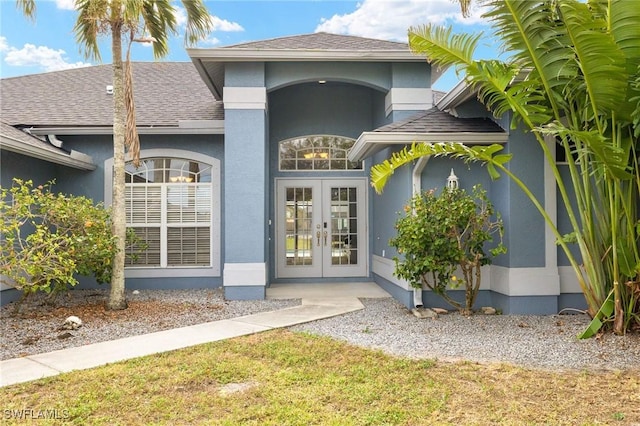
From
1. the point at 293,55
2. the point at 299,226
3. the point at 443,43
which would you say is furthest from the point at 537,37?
the point at 299,226

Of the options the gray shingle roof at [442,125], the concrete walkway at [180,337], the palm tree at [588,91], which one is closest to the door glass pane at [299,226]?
the concrete walkway at [180,337]

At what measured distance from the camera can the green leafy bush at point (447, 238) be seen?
7008 mm

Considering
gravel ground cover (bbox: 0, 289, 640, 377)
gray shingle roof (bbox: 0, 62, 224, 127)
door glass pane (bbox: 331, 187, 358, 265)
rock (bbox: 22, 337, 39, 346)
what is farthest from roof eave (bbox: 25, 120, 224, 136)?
rock (bbox: 22, 337, 39, 346)

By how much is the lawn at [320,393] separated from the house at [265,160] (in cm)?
324

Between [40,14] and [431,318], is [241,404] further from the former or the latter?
[40,14]

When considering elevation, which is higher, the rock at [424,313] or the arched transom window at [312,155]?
the arched transom window at [312,155]

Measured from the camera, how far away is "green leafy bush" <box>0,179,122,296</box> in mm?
6656

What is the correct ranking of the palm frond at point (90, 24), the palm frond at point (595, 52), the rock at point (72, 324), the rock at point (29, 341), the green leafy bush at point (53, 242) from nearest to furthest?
the palm frond at point (595, 52) < the rock at point (29, 341) < the rock at point (72, 324) < the green leafy bush at point (53, 242) < the palm frond at point (90, 24)

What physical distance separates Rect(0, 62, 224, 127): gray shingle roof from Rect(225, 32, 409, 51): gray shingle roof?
6.80 feet

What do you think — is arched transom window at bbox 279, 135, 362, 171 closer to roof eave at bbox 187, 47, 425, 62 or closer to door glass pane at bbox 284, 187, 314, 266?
door glass pane at bbox 284, 187, 314, 266

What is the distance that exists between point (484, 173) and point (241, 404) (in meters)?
5.76

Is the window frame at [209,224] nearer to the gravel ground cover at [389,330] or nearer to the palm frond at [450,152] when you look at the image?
the gravel ground cover at [389,330]

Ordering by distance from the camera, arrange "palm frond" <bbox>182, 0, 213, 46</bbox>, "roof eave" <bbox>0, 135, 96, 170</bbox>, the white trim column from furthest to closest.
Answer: the white trim column
"palm frond" <bbox>182, 0, 213, 46</bbox>
"roof eave" <bbox>0, 135, 96, 170</bbox>

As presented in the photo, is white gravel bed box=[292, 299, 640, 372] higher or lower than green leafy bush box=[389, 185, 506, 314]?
lower
